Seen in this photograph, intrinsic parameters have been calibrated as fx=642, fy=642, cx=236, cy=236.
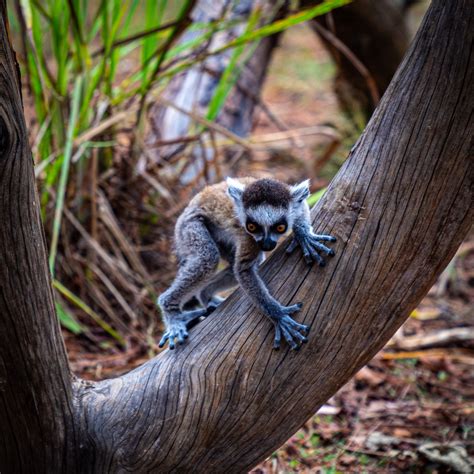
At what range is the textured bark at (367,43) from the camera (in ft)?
25.6

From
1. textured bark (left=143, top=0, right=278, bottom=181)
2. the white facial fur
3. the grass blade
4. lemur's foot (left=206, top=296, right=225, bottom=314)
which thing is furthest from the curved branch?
textured bark (left=143, top=0, right=278, bottom=181)

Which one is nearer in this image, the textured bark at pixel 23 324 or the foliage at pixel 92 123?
the textured bark at pixel 23 324

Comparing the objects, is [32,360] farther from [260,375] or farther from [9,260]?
[260,375]

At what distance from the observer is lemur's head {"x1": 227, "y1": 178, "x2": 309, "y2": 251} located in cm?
337

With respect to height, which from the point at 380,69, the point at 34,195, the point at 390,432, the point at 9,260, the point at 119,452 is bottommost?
the point at 390,432

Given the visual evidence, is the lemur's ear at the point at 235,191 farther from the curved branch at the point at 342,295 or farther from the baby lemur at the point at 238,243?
the curved branch at the point at 342,295

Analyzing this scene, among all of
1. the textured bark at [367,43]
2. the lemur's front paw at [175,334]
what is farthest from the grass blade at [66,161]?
the textured bark at [367,43]

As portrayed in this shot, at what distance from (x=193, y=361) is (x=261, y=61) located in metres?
5.31

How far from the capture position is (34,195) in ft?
8.82

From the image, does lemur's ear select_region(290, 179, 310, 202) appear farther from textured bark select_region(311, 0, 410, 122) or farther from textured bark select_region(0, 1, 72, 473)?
textured bark select_region(311, 0, 410, 122)

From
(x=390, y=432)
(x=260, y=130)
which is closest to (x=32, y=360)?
(x=390, y=432)

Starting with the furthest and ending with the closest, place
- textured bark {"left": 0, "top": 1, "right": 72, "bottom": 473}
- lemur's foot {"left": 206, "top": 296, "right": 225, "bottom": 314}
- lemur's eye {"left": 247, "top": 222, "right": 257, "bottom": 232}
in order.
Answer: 1. lemur's foot {"left": 206, "top": 296, "right": 225, "bottom": 314}
2. lemur's eye {"left": 247, "top": 222, "right": 257, "bottom": 232}
3. textured bark {"left": 0, "top": 1, "right": 72, "bottom": 473}

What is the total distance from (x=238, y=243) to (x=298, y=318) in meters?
0.84

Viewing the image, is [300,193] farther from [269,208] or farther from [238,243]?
[238,243]
